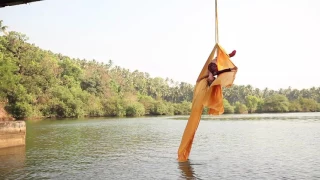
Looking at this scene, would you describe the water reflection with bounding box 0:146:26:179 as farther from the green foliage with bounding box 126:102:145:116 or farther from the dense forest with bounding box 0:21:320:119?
the green foliage with bounding box 126:102:145:116

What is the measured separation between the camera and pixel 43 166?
59.5 feet

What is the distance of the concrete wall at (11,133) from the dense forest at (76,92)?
819 inches

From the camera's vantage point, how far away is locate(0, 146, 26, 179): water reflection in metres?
16.7

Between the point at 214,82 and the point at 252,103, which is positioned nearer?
the point at 214,82

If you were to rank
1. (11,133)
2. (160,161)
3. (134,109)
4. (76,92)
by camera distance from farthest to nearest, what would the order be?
(134,109)
(76,92)
(11,133)
(160,161)

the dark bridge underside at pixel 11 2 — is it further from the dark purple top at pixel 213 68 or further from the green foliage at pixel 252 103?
the green foliage at pixel 252 103

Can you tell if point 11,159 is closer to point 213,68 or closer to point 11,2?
point 11,2

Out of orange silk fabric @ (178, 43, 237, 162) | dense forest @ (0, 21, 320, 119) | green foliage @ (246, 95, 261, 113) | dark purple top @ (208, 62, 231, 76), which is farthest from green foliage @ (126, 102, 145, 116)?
dark purple top @ (208, 62, 231, 76)

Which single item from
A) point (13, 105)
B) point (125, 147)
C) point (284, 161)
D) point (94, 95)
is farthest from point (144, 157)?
point (94, 95)

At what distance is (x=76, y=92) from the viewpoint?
282 ft

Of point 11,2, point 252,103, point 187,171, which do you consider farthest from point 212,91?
point 252,103

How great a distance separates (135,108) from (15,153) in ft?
247

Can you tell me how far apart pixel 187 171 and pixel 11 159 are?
10.3 m

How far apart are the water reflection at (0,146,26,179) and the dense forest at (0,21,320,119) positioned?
22.4 meters
